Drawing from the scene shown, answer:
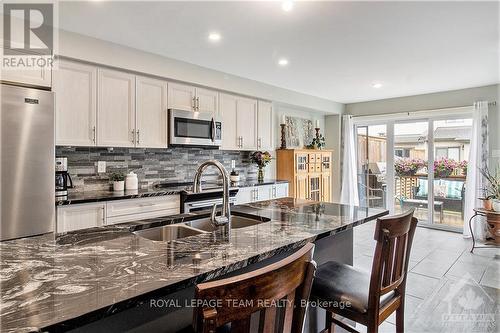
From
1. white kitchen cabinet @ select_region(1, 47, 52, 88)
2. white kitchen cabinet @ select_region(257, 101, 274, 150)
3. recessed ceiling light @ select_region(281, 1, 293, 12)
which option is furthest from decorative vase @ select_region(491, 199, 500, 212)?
white kitchen cabinet @ select_region(1, 47, 52, 88)

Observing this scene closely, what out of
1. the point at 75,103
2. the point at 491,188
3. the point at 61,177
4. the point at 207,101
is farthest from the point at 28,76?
the point at 491,188

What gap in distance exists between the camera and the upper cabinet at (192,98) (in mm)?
3617

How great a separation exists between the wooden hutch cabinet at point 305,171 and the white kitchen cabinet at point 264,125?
478 millimetres

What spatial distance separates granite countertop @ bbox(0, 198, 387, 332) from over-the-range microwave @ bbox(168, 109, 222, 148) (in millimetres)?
2001

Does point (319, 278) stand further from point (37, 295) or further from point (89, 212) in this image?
point (89, 212)

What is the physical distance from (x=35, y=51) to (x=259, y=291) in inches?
114

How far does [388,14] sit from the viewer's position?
2.45 m

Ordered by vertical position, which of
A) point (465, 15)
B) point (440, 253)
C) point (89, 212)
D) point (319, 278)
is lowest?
point (440, 253)

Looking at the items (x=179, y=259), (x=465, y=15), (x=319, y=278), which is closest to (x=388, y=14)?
(x=465, y=15)

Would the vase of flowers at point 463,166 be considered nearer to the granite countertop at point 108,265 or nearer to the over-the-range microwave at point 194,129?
the over-the-range microwave at point 194,129

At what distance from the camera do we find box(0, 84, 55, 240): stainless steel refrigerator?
7.30ft

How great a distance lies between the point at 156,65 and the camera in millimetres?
3391

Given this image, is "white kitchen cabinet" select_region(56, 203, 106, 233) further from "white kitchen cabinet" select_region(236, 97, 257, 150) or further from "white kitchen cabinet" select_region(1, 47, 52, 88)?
"white kitchen cabinet" select_region(236, 97, 257, 150)

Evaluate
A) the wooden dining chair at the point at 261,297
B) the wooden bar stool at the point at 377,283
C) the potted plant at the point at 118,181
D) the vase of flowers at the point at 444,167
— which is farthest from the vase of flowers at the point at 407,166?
the wooden dining chair at the point at 261,297
